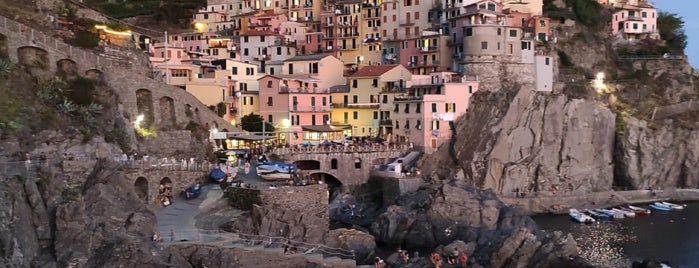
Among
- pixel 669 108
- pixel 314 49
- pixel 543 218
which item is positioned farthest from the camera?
pixel 314 49

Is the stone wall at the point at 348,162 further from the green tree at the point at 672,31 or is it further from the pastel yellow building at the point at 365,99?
the green tree at the point at 672,31

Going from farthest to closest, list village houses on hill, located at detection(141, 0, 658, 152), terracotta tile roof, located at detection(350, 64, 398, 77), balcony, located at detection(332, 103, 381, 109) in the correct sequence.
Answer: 1. terracotta tile roof, located at detection(350, 64, 398, 77)
2. balcony, located at detection(332, 103, 381, 109)
3. village houses on hill, located at detection(141, 0, 658, 152)

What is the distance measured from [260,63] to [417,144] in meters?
22.1

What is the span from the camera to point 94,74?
4994cm

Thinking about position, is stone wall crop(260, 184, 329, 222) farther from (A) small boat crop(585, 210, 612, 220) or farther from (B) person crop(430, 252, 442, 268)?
(A) small boat crop(585, 210, 612, 220)

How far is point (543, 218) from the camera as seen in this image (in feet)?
203

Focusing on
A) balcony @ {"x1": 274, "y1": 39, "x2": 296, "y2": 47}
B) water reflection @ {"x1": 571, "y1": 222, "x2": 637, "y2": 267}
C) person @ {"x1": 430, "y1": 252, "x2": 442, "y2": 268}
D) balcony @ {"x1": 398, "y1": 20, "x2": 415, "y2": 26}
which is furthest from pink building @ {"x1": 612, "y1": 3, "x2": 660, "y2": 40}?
person @ {"x1": 430, "y1": 252, "x2": 442, "y2": 268}

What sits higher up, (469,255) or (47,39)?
(47,39)

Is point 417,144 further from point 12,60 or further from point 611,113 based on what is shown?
point 12,60

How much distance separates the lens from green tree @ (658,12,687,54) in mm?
89812

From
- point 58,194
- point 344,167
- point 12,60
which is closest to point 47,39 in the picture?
point 12,60

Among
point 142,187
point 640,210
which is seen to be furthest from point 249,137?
point 640,210

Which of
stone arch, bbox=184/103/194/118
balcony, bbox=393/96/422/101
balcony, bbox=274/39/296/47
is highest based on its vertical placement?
balcony, bbox=274/39/296/47

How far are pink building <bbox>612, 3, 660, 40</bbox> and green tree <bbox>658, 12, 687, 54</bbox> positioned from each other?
2.16m
